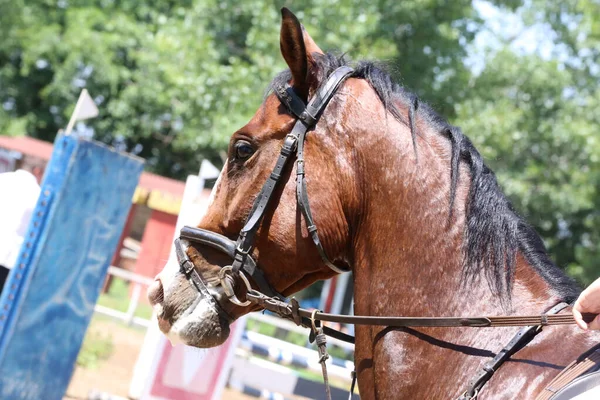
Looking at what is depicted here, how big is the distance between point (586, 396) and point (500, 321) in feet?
1.15

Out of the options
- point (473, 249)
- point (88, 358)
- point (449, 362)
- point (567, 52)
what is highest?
point (567, 52)

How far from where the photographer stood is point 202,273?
2.63m

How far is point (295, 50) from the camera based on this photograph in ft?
8.31

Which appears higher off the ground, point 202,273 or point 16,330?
point 202,273

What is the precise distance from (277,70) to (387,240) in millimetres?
10691

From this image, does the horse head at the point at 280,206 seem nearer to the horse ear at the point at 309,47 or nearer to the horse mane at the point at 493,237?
the horse ear at the point at 309,47

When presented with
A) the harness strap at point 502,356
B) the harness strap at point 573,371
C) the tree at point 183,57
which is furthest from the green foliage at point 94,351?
the harness strap at point 573,371

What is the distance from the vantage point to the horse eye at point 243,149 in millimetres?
2613

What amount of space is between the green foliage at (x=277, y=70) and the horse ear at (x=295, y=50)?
5.76 m

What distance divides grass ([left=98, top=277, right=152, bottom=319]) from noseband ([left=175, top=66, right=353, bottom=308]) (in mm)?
12511

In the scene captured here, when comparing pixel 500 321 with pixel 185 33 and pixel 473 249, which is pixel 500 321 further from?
pixel 185 33

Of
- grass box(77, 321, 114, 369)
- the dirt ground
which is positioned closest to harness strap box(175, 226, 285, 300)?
the dirt ground

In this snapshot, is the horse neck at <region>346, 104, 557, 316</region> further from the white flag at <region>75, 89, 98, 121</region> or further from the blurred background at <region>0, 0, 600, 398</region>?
the blurred background at <region>0, 0, 600, 398</region>

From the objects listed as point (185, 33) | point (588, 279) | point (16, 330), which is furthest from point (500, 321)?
point (588, 279)
